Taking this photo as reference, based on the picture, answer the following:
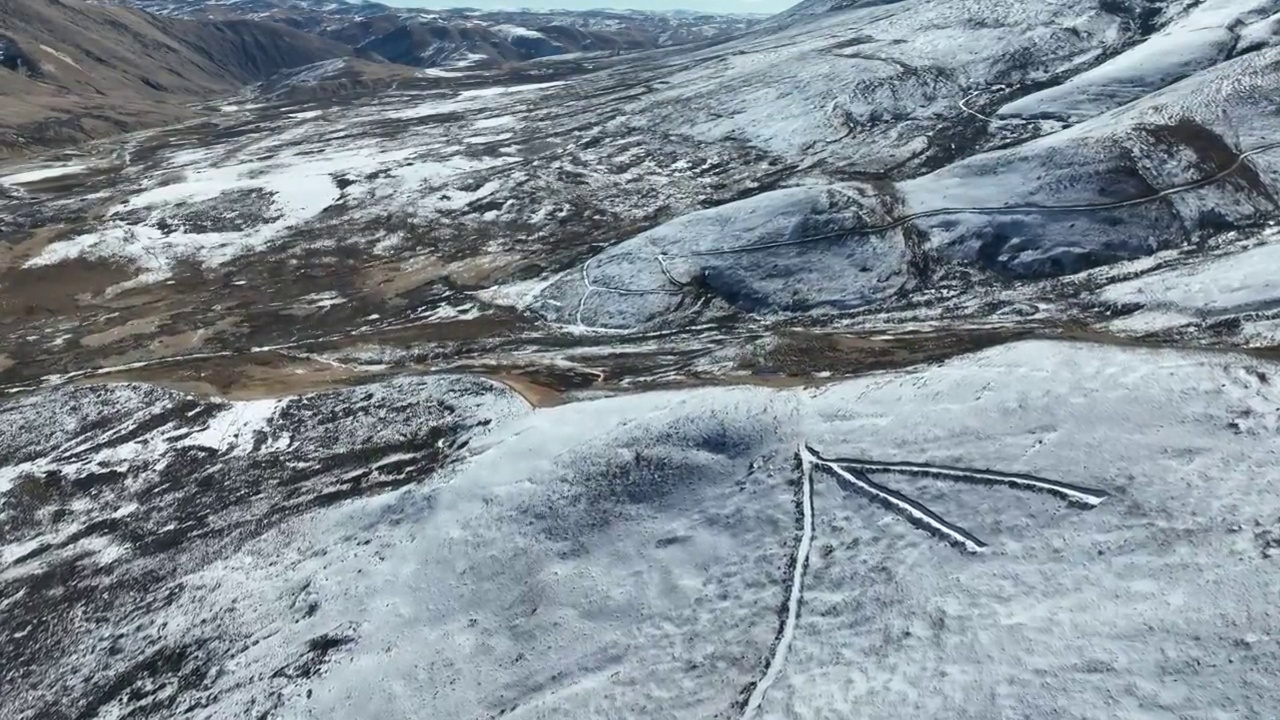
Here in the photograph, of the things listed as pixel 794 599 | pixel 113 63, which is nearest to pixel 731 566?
pixel 794 599

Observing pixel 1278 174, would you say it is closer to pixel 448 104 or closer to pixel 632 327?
pixel 632 327

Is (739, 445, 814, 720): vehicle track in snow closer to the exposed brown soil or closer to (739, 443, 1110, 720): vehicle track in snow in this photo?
(739, 443, 1110, 720): vehicle track in snow

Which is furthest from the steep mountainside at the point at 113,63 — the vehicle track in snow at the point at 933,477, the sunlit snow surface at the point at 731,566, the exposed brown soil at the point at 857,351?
the vehicle track in snow at the point at 933,477

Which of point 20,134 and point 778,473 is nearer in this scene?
point 778,473

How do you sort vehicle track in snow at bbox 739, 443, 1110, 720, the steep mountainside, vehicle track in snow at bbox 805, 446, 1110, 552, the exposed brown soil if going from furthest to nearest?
the steep mountainside, the exposed brown soil, vehicle track in snow at bbox 805, 446, 1110, 552, vehicle track in snow at bbox 739, 443, 1110, 720

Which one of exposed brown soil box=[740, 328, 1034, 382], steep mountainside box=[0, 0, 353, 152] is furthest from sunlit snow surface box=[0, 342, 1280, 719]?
steep mountainside box=[0, 0, 353, 152]

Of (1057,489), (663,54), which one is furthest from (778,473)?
(663,54)

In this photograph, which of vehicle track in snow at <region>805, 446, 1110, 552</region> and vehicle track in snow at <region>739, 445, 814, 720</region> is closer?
→ vehicle track in snow at <region>739, 445, 814, 720</region>

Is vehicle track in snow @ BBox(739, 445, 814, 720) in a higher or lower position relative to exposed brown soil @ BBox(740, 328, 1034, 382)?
lower
